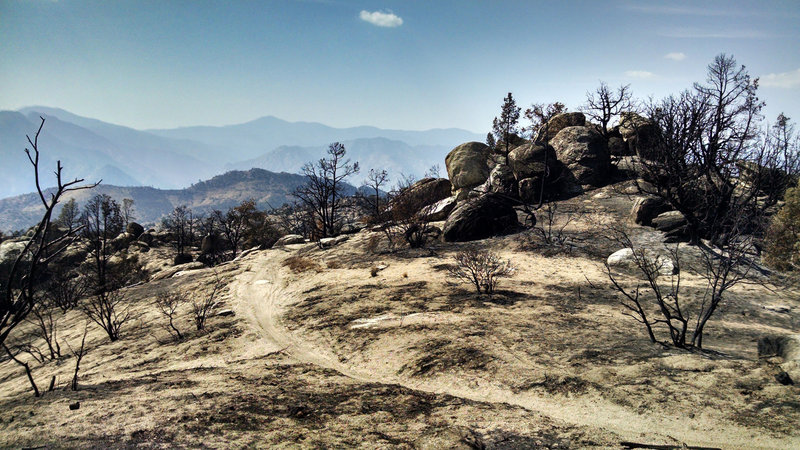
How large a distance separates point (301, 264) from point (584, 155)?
75.5 feet

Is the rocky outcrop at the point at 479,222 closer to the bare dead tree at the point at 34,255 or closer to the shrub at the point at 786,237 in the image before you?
the shrub at the point at 786,237

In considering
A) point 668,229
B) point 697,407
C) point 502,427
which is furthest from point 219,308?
point 668,229

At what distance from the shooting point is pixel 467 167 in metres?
32.2

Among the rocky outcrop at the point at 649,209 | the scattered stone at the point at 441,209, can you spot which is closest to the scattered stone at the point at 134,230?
the scattered stone at the point at 441,209

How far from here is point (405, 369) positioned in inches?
343

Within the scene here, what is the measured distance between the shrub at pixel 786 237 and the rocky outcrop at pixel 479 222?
35.1ft

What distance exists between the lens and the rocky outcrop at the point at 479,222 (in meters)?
21.2

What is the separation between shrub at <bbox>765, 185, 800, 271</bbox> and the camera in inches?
536

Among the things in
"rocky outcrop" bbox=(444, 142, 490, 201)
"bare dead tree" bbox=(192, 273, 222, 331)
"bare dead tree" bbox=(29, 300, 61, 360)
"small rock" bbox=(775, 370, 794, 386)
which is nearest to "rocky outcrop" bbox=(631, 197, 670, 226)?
"rocky outcrop" bbox=(444, 142, 490, 201)

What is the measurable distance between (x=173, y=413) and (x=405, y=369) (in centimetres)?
Answer: 474

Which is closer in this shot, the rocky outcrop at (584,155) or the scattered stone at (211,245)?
the rocky outcrop at (584,155)

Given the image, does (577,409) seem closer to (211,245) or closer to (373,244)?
(373,244)

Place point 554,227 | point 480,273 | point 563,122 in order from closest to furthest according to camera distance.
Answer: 1. point 480,273
2. point 554,227
3. point 563,122

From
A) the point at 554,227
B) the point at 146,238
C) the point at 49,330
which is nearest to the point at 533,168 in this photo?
the point at 554,227
